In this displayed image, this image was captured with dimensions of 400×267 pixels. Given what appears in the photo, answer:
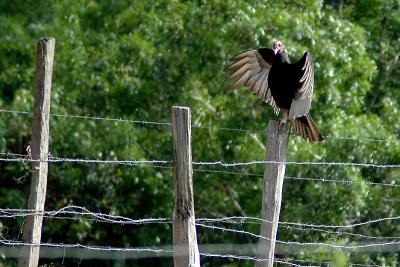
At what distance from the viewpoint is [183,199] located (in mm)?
5398

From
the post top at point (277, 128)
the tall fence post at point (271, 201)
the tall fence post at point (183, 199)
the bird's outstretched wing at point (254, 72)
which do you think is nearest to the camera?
the tall fence post at point (183, 199)

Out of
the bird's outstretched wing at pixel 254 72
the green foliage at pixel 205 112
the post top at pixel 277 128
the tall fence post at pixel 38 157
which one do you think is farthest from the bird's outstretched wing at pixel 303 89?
the green foliage at pixel 205 112

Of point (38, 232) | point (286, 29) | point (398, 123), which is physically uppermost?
point (286, 29)

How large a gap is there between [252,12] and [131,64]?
5.16 feet

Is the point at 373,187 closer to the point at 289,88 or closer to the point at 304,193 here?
the point at 304,193

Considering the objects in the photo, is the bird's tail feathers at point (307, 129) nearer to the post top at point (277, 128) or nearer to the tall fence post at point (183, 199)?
the post top at point (277, 128)

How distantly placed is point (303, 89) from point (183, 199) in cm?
205

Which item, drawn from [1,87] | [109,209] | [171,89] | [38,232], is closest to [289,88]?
[38,232]

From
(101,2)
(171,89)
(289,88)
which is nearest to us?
(289,88)

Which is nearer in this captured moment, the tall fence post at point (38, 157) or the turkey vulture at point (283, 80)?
the tall fence post at point (38, 157)

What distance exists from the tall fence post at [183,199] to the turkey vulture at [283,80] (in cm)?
118

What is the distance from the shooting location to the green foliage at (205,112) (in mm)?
10648

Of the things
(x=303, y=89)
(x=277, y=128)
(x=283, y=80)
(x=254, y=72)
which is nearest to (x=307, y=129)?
(x=303, y=89)

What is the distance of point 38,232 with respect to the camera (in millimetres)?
6559
